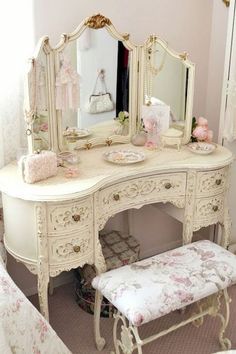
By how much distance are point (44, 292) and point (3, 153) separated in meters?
0.70

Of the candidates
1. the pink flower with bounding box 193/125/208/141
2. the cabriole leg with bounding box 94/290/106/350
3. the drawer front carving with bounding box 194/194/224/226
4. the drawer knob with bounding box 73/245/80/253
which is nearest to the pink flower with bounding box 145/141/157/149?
the pink flower with bounding box 193/125/208/141

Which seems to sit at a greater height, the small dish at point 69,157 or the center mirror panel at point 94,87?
the center mirror panel at point 94,87

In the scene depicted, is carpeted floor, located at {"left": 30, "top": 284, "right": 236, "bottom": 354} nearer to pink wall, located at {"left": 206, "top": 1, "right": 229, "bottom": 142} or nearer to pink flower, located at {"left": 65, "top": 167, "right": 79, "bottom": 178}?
pink flower, located at {"left": 65, "top": 167, "right": 79, "bottom": 178}

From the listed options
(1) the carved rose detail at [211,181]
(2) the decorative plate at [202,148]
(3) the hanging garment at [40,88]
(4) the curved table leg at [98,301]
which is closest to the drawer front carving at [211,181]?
(1) the carved rose detail at [211,181]

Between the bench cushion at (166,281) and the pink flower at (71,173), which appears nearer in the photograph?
the bench cushion at (166,281)

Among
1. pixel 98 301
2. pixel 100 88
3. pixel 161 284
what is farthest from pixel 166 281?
pixel 100 88

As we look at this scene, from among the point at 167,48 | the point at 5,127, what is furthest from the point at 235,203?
the point at 5,127

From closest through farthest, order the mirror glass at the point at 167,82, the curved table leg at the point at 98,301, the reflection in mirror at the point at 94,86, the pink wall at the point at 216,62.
A: the curved table leg at the point at 98,301 → the reflection in mirror at the point at 94,86 → the mirror glass at the point at 167,82 → the pink wall at the point at 216,62

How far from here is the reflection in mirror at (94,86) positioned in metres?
2.22

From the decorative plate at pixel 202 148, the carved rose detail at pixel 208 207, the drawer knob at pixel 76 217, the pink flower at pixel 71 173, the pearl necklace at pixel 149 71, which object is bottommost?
the carved rose detail at pixel 208 207

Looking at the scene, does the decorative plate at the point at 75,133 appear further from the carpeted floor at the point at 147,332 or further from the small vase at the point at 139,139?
the carpeted floor at the point at 147,332

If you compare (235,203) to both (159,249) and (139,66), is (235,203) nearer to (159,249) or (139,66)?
(159,249)

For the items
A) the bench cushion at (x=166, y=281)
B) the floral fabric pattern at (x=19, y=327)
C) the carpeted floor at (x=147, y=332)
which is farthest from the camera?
the carpeted floor at (x=147, y=332)

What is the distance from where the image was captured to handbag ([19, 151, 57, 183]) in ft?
6.45
